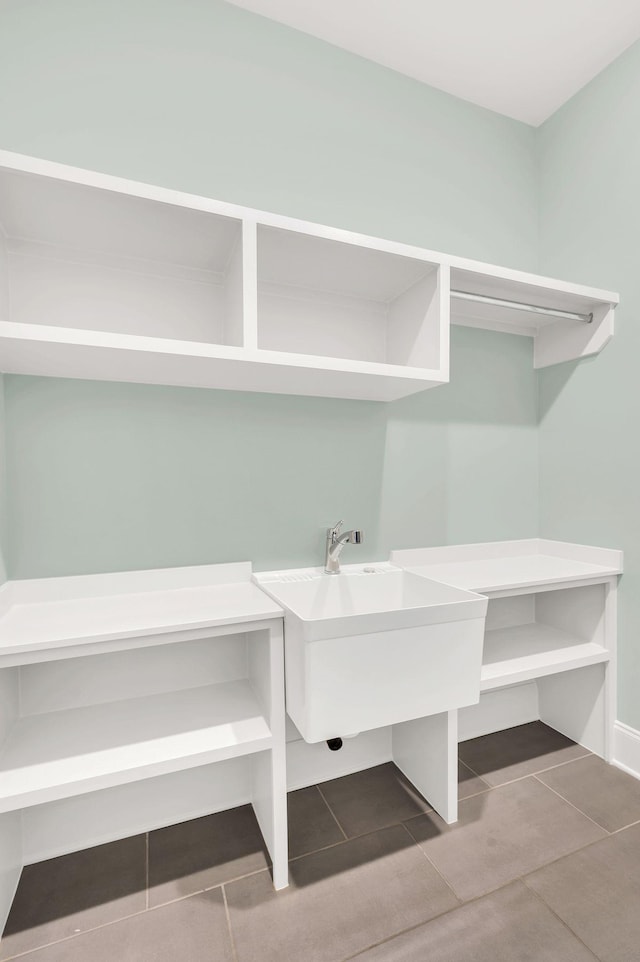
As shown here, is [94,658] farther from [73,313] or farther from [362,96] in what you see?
[362,96]

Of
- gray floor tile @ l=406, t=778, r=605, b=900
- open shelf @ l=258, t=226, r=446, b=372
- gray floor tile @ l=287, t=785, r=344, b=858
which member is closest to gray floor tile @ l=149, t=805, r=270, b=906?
gray floor tile @ l=287, t=785, r=344, b=858

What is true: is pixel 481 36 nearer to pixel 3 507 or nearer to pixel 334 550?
pixel 334 550

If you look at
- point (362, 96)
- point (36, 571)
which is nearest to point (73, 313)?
point (36, 571)

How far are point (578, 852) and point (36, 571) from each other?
6.05 ft

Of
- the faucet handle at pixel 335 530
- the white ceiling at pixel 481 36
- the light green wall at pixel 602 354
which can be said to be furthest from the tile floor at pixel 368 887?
the white ceiling at pixel 481 36

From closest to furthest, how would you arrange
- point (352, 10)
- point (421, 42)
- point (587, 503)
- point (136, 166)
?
1. point (136, 166)
2. point (352, 10)
3. point (421, 42)
4. point (587, 503)

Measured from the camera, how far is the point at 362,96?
1.87 m

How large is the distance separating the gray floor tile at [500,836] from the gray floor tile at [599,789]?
0.06m

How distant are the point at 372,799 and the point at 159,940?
771mm

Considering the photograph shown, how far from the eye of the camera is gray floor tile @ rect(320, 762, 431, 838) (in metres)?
1.55

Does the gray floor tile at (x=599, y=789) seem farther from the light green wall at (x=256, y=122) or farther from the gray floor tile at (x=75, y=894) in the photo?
the light green wall at (x=256, y=122)

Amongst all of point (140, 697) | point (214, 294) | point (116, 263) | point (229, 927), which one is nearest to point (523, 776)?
point (229, 927)

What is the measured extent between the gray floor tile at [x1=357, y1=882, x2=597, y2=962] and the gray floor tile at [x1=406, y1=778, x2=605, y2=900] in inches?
2.5

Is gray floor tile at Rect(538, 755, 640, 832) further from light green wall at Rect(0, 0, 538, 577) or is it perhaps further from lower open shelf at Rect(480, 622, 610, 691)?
light green wall at Rect(0, 0, 538, 577)
